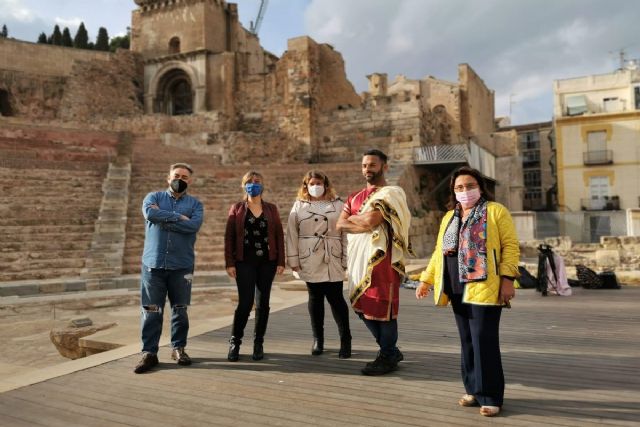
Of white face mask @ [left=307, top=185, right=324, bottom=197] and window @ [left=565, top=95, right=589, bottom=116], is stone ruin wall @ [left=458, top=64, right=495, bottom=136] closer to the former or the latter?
window @ [left=565, top=95, right=589, bottom=116]

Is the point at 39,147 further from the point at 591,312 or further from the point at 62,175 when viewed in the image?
the point at 591,312

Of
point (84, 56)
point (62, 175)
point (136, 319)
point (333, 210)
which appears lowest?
point (136, 319)

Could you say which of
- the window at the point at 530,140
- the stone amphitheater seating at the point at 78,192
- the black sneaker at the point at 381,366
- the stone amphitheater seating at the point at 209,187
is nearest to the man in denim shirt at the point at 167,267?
the black sneaker at the point at 381,366

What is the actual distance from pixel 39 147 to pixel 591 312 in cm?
1722

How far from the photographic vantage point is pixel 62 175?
14.7 metres

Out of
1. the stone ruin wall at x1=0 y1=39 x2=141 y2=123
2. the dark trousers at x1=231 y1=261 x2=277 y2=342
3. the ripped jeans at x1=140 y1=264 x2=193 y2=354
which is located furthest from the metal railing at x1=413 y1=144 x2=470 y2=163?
the stone ruin wall at x1=0 y1=39 x2=141 y2=123

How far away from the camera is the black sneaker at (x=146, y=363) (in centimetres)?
382

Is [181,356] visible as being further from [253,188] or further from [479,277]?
[479,277]

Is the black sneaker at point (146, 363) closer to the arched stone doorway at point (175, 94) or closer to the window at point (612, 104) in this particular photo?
the arched stone doorway at point (175, 94)

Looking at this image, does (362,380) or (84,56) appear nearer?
(362,380)

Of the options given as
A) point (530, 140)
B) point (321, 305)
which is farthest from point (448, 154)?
point (530, 140)

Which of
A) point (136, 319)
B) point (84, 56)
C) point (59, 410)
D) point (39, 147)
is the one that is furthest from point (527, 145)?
point (59, 410)

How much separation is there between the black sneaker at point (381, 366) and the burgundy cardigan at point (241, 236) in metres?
1.17

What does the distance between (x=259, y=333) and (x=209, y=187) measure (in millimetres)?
12058
